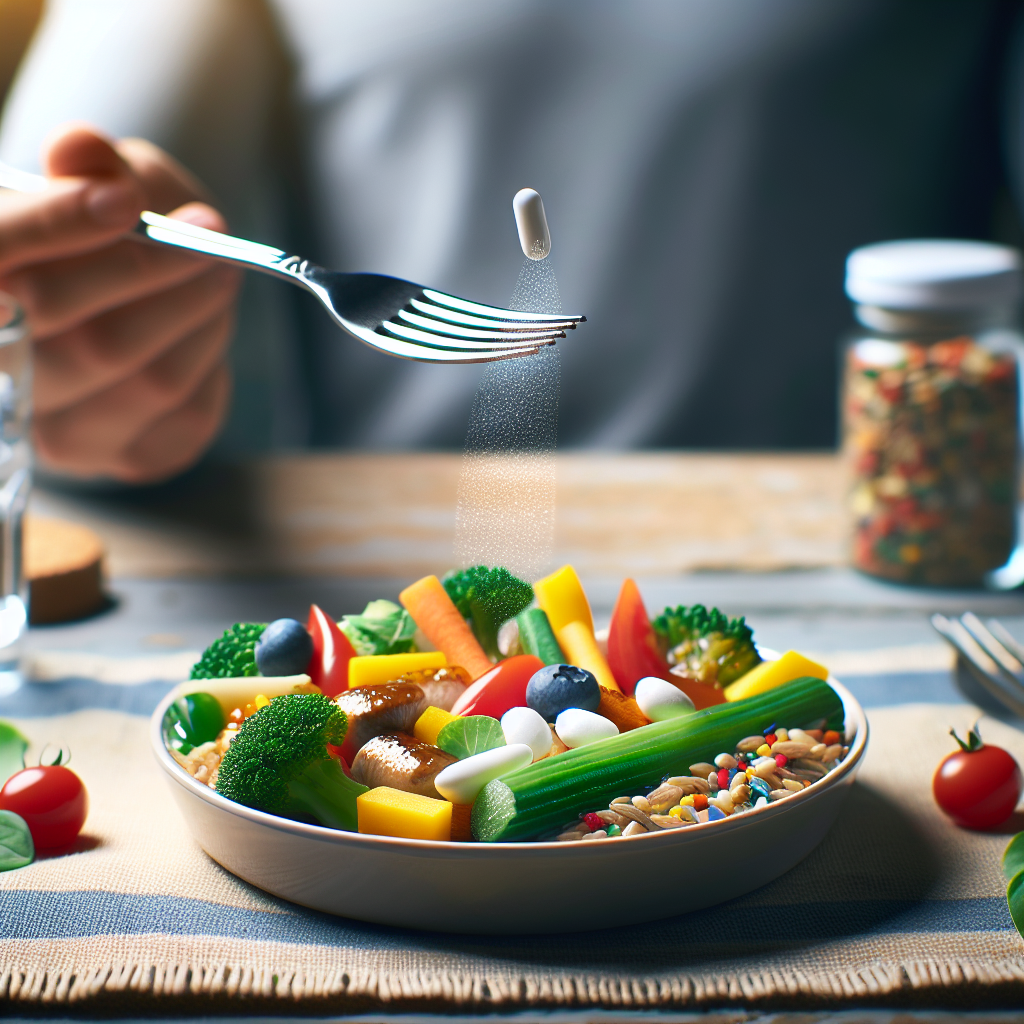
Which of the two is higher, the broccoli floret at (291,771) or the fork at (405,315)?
the fork at (405,315)

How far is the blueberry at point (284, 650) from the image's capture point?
1227 millimetres

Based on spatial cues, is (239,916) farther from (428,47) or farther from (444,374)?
(428,47)

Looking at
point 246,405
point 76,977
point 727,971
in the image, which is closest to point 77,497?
point 246,405

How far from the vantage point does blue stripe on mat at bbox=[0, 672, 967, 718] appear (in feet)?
4.77

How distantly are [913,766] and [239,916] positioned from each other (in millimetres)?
812

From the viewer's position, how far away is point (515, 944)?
0.90 metres

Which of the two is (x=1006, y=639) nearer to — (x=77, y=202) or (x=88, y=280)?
(x=77, y=202)

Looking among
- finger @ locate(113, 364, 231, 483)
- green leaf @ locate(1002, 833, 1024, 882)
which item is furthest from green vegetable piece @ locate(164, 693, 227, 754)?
finger @ locate(113, 364, 231, 483)

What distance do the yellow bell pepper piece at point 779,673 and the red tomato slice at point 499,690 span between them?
0.86ft

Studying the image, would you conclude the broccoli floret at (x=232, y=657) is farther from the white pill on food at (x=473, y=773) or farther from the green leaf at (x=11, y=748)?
the white pill on food at (x=473, y=773)

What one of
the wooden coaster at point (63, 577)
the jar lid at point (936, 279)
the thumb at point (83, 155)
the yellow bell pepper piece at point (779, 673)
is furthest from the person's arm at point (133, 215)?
the jar lid at point (936, 279)

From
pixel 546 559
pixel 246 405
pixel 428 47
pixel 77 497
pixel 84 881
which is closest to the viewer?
pixel 84 881

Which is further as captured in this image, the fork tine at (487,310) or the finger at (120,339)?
the finger at (120,339)

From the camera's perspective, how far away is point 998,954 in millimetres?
898
